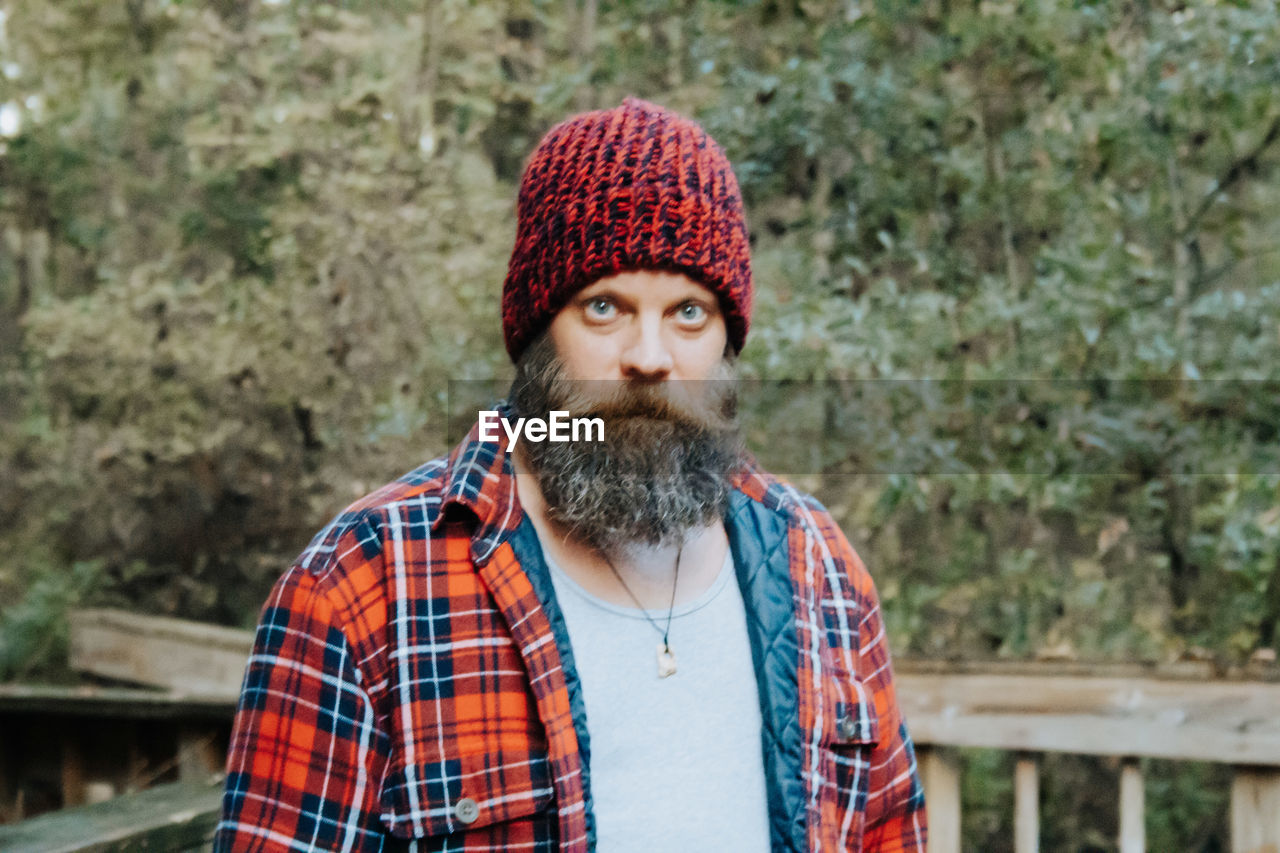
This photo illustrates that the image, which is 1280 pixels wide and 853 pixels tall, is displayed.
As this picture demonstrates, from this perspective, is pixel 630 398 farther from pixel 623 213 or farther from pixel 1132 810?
pixel 1132 810

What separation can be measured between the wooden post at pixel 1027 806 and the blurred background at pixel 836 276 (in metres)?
0.25

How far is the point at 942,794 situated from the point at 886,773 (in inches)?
33.1

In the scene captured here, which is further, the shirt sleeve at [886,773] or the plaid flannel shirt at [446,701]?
the shirt sleeve at [886,773]

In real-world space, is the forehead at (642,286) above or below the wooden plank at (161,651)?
above

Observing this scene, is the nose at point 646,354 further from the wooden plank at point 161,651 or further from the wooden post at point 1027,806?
the wooden plank at point 161,651

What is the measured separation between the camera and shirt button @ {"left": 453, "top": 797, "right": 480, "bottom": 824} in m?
1.09

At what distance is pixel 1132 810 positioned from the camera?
2.08 metres

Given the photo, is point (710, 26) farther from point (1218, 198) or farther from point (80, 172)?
point (80, 172)

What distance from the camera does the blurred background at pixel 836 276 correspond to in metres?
2.91

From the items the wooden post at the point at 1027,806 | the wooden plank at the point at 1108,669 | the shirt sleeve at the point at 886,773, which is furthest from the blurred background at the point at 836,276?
the shirt sleeve at the point at 886,773

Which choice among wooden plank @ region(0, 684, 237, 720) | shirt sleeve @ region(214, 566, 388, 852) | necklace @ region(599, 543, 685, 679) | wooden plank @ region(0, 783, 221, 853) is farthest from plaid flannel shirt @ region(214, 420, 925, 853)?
wooden plank @ region(0, 684, 237, 720)

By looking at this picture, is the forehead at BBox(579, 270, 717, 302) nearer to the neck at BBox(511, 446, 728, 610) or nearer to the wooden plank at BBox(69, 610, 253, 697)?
the neck at BBox(511, 446, 728, 610)

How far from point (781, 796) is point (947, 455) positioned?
6.09 ft

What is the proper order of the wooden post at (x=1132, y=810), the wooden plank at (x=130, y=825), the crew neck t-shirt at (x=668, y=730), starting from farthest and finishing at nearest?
the wooden post at (x=1132, y=810)
the wooden plank at (x=130, y=825)
the crew neck t-shirt at (x=668, y=730)
